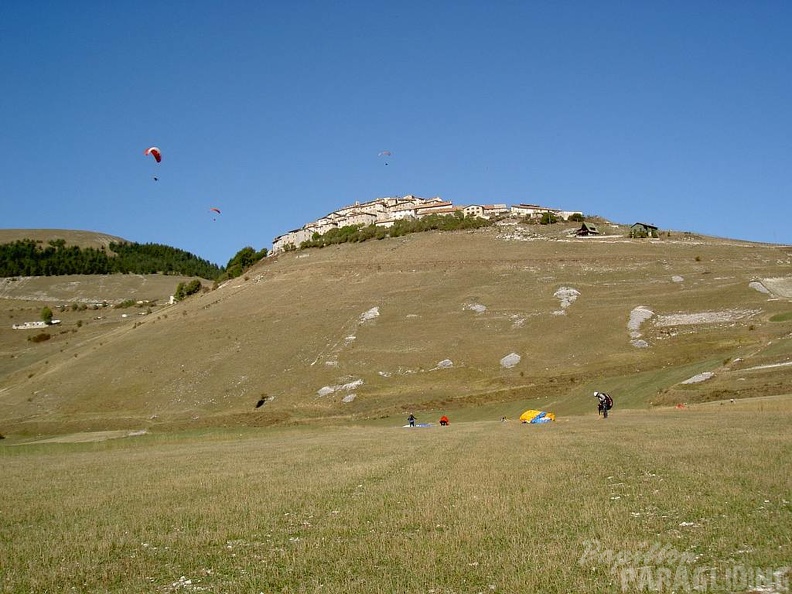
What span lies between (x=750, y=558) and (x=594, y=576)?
8.14 ft

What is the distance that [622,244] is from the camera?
128 metres

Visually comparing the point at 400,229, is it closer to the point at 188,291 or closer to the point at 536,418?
the point at 188,291

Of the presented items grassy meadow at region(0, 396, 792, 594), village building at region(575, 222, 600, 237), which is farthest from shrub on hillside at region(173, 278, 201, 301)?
grassy meadow at region(0, 396, 792, 594)

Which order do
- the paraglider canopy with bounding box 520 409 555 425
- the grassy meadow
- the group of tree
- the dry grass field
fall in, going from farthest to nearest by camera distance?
the group of tree < the paraglider canopy with bounding box 520 409 555 425 < the dry grass field < the grassy meadow

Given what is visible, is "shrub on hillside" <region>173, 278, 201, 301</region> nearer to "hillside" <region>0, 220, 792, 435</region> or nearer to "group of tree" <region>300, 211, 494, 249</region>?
"group of tree" <region>300, 211, 494, 249</region>

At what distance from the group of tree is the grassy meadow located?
130144 mm

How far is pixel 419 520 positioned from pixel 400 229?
475 feet

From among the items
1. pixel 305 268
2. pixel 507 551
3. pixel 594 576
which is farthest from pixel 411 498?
pixel 305 268

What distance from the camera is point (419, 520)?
15281 millimetres

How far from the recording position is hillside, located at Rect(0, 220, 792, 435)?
70.3 meters

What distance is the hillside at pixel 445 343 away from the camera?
231 ft

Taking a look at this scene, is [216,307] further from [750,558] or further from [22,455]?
[750,558]

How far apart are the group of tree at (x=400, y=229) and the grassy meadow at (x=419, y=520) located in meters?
130

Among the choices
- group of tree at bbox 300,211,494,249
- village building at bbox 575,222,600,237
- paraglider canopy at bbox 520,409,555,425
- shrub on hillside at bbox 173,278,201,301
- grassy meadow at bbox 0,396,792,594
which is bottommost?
paraglider canopy at bbox 520,409,555,425
